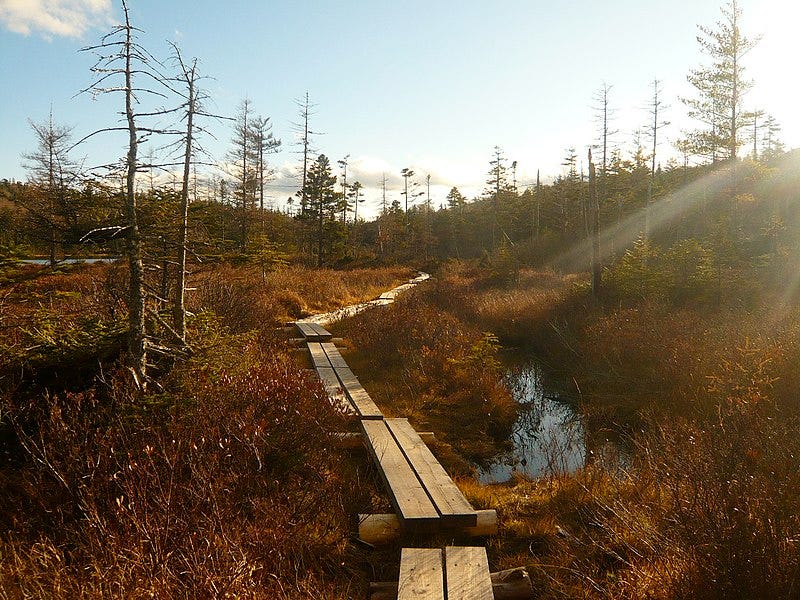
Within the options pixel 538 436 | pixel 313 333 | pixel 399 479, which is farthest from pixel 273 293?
pixel 399 479

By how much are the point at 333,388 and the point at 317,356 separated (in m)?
2.39

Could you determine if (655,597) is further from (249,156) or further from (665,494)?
(249,156)

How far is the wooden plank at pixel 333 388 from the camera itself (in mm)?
6592

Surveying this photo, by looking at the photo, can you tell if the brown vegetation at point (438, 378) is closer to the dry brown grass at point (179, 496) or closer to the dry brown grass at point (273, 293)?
the dry brown grass at point (273, 293)

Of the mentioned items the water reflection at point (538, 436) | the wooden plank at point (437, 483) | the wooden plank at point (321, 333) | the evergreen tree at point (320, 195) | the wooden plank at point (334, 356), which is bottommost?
the water reflection at point (538, 436)

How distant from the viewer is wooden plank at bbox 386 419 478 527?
444 centimetres

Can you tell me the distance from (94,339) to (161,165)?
85.7 inches

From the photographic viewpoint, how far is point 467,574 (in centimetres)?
362

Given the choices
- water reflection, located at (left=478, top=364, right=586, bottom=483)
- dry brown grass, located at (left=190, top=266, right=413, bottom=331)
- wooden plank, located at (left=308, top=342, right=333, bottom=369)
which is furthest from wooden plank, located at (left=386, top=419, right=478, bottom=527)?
dry brown grass, located at (left=190, top=266, right=413, bottom=331)

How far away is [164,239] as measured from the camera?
474cm

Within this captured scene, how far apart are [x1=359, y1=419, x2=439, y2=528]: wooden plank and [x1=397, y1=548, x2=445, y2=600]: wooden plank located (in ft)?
1.47

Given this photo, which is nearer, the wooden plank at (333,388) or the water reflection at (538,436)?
the wooden plank at (333,388)

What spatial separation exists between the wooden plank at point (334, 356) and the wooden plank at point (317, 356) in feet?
0.28

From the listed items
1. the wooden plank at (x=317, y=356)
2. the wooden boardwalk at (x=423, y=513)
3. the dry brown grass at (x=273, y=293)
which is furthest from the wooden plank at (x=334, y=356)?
the wooden boardwalk at (x=423, y=513)
